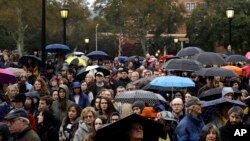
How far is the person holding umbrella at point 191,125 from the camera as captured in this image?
9.71 meters

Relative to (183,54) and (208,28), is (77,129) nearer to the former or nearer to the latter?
A: (183,54)

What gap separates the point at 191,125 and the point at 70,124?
213cm

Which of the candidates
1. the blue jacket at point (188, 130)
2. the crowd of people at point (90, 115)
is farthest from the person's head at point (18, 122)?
the blue jacket at point (188, 130)

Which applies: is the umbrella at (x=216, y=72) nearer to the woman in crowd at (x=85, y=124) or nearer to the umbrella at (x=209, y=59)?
the umbrella at (x=209, y=59)

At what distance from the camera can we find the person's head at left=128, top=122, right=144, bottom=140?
5.57m

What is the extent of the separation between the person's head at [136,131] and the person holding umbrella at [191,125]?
13.6 ft

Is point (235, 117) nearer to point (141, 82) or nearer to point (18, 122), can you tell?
point (18, 122)

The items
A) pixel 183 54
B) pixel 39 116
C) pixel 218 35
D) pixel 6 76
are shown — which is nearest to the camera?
pixel 39 116

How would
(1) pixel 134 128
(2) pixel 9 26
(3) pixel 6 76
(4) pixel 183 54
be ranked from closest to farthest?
(1) pixel 134 128 → (3) pixel 6 76 → (4) pixel 183 54 → (2) pixel 9 26

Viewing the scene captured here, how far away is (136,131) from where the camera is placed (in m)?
5.58

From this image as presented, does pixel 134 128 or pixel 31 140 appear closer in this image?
pixel 134 128

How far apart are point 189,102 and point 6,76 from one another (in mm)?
5710

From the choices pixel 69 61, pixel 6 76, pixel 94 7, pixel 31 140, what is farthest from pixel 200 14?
pixel 31 140

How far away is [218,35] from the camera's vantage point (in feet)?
252
